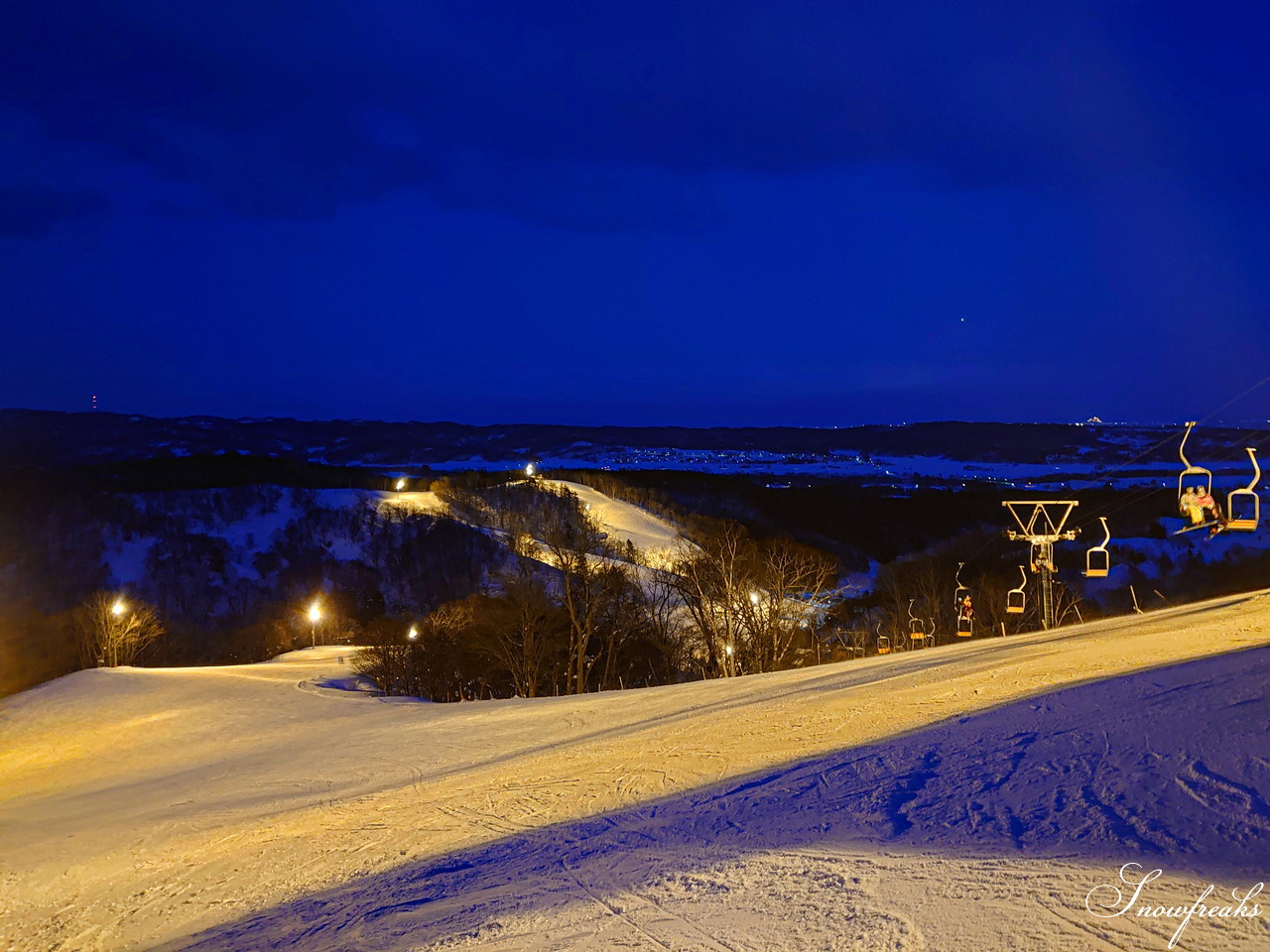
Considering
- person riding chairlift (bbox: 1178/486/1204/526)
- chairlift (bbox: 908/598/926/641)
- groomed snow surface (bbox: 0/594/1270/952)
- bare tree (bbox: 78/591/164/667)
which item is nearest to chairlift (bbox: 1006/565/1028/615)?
chairlift (bbox: 908/598/926/641)

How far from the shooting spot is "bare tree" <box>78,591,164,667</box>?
158 ft

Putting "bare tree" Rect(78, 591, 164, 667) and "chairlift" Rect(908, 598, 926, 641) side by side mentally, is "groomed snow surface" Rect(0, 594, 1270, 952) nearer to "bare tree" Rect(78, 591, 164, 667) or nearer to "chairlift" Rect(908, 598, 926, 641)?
"chairlift" Rect(908, 598, 926, 641)

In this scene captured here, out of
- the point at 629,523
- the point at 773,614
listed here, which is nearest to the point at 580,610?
the point at 773,614

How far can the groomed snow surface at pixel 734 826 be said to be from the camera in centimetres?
728

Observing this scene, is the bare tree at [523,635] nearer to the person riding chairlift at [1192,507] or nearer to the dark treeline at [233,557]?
the person riding chairlift at [1192,507]

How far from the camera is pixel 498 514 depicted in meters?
112

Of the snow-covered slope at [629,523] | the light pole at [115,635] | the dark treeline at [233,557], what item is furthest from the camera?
the snow-covered slope at [629,523]

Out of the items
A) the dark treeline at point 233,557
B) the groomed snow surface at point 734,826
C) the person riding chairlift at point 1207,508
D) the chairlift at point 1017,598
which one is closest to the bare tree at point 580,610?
the chairlift at point 1017,598

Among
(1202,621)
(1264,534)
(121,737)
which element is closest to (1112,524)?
(1264,534)

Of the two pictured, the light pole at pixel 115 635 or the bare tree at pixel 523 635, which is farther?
the light pole at pixel 115 635

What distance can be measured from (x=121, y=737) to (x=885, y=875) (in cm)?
2148

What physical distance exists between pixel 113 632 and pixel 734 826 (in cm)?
4640

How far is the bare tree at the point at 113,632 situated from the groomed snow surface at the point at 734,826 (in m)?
→ 31.6

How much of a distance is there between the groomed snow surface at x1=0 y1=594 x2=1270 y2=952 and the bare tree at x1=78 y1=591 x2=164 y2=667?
104 feet
